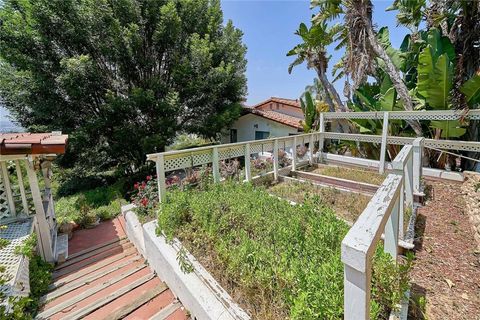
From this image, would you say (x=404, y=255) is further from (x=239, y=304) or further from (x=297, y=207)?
(x=239, y=304)

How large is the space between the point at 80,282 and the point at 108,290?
0.80 metres

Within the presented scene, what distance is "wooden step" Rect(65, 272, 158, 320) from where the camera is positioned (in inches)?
118

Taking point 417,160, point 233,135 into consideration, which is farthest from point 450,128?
point 233,135

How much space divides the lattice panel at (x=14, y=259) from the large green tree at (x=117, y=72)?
573 cm

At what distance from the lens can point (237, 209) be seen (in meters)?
3.36

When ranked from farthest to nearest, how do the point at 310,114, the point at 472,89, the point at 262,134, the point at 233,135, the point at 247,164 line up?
1. the point at 233,135
2. the point at 262,134
3. the point at 310,114
4. the point at 247,164
5. the point at 472,89

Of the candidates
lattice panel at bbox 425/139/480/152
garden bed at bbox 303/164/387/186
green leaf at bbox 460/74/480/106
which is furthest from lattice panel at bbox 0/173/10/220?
green leaf at bbox 460/74/480/106

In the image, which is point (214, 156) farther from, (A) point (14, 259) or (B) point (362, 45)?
(B) point (362, 45)

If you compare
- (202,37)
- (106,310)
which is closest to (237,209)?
(106,310)

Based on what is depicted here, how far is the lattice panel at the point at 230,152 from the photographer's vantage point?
5718 millimetres

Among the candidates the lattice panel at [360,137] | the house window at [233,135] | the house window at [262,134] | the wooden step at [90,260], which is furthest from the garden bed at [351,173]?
the house window at [233,135]

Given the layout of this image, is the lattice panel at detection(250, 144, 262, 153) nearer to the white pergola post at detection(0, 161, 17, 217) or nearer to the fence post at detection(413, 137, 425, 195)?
the fence post at detection(413, 137, 425, 195)

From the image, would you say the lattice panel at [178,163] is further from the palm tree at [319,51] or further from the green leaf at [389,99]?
the palm tree at [319,51]

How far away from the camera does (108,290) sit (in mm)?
3521
